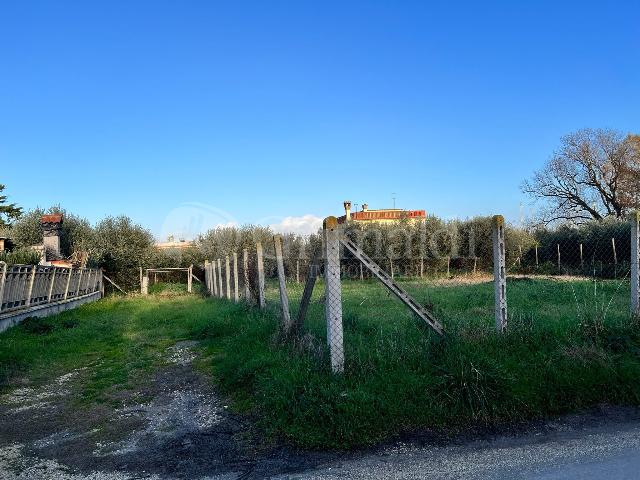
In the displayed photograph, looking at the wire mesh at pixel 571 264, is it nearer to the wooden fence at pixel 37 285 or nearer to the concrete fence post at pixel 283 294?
the concrete fence post at pixel 283 294

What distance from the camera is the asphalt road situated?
386 cm

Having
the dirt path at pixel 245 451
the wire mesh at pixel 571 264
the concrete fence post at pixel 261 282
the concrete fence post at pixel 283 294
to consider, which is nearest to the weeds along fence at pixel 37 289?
the concrete fence post at pixel 261 282

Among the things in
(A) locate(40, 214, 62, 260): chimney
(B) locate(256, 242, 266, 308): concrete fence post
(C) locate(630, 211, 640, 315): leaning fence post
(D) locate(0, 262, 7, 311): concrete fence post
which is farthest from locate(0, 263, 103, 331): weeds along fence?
(C) locate(630, 211, 640, 315): leaning fence post

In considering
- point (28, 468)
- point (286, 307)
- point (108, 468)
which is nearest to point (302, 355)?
point (286, 307)

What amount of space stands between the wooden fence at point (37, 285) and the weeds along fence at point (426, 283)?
572 cm

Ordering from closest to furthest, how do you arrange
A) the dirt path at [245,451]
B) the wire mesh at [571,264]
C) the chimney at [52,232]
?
1. the dirt path at [245,451]
2. the wire mesh at [571,264]
3. the chimney at [52,232]

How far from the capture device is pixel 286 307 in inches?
296

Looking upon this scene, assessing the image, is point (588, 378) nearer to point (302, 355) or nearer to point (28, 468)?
point (302, 355)

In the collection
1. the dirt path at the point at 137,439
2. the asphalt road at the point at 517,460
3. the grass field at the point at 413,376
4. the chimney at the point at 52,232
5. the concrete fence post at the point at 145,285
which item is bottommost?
the dirt path at the point at 137,439

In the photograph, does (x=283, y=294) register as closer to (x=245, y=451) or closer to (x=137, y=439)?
(x=137, y=439)

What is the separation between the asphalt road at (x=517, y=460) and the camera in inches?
152

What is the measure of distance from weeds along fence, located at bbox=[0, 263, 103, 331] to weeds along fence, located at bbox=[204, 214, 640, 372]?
5717 mm

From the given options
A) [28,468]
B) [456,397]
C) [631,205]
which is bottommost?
[28,468]

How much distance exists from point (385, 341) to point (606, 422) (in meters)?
2.34
